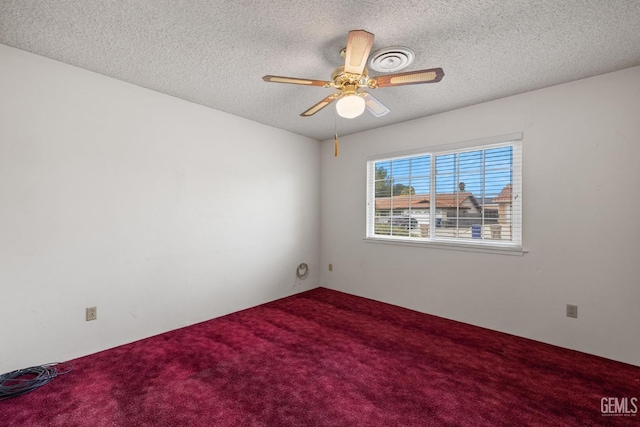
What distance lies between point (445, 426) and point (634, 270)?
2.15 m

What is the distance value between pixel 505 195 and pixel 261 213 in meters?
2.91

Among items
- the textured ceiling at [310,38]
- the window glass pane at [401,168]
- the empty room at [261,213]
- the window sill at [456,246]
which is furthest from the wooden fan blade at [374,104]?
the window sill at [456,246]

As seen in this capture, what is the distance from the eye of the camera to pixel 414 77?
182 centimetres

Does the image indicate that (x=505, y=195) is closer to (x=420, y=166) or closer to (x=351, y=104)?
(x=420, y=166)

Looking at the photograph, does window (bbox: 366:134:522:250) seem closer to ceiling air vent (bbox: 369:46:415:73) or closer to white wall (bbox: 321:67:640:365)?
white wall (bbox: 321:67:640:365)

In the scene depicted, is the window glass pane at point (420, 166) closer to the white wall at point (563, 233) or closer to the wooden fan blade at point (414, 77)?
the white wall at point (563, 233)

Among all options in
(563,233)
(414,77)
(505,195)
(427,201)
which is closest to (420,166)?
(427,201)

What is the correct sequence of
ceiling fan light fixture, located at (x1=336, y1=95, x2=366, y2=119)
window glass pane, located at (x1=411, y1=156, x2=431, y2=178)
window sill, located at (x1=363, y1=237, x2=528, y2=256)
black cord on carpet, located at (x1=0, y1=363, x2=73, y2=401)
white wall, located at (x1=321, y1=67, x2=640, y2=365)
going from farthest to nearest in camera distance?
window glass pane, located at (x1=411, y1=156, x2=431, y2=178) → window sill, located at (x1=363, y1=237, x2=528, y2=256) → white wall, located at (x1=321, y1=67, x2=640, y2=365) → black cord on carpet, located at (x1=0, y1=363, x2=73, y2=401) → ceiling fan light fixture, located at (x1=336, y1=95, x2=366, y2=119)

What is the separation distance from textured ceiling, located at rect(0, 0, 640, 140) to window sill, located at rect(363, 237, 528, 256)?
159 cm

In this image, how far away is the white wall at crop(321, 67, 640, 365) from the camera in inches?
95.0

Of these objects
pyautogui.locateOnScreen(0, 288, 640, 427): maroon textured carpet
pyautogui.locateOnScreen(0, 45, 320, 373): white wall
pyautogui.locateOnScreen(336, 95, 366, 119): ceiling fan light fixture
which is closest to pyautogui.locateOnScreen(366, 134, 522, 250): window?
pyautogui.locateOnScreen(0, 288, 640, 427): maroon textured carpet

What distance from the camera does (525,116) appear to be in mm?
2863

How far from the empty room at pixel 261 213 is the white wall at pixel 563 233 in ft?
0.06

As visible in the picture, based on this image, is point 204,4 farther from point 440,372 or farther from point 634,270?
point 634,270
